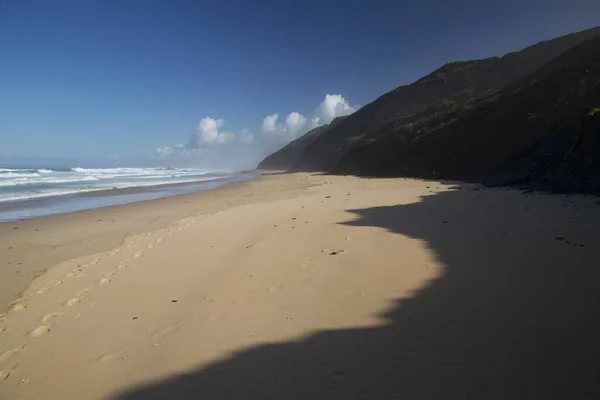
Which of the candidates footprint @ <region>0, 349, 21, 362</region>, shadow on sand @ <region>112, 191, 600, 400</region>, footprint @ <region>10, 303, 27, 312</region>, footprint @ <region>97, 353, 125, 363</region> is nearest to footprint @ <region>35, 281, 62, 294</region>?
footprint @ <region>10, 303, 27, 312</region>

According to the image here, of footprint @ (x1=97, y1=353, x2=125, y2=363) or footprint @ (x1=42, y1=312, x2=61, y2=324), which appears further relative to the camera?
footprint @ (x1=42, y1=312, x2=61, y2=324)

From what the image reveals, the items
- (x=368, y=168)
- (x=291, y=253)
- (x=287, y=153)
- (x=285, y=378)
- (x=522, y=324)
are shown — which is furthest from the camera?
(x=287, y=153)

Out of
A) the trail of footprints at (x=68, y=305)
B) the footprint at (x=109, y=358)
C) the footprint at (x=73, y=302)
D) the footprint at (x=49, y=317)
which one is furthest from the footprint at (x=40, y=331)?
the footprint at (x=109, y=358)

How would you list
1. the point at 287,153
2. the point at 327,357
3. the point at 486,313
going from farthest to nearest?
the point at 287,153
the point at 486,313
the point at 327,357

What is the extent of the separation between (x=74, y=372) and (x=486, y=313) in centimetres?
424

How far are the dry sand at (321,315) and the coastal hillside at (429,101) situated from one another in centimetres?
2572

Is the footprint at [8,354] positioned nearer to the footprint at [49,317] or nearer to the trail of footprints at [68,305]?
the trail of footprints at [68,305]

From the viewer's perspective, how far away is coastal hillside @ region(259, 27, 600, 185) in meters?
35.4

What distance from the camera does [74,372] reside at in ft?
10.7

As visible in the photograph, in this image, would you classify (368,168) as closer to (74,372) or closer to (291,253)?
(291,253)

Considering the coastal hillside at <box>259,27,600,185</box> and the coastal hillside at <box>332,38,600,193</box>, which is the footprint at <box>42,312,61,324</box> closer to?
the coastal hillside at <box>332,38,600,193</box>

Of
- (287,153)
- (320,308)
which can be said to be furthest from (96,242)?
(287,153)

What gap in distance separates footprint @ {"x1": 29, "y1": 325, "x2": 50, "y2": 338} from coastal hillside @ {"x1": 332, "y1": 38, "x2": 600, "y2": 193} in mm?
13502

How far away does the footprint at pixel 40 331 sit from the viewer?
13.5 ft
